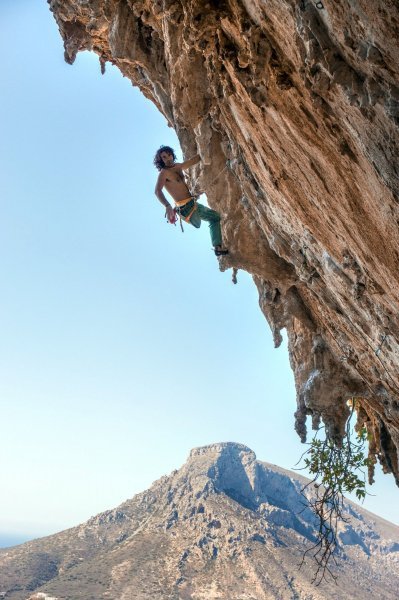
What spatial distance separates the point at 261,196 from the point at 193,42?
3.17 meters

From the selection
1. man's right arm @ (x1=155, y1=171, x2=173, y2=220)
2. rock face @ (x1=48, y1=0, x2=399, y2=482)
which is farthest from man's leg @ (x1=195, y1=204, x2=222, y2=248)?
man's right arm @ (x1=155, y1=171, x2=173, y2=220)

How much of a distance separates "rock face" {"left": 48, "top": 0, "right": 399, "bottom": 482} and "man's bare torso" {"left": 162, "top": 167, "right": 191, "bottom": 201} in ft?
1.88

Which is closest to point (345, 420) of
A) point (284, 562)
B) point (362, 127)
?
point (362, 127)

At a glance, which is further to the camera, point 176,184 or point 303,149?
point 176,184

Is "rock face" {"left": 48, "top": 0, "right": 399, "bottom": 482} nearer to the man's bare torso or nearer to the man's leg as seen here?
the man's leg

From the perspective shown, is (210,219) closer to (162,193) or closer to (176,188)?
(176,188)

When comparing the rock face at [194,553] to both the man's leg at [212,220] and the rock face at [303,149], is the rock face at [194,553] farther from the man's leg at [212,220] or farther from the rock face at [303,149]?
the man's leg at [212,220]

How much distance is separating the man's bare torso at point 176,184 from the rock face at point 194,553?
65.0 meters

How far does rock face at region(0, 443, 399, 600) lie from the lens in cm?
7162

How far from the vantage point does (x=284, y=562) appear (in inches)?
3369

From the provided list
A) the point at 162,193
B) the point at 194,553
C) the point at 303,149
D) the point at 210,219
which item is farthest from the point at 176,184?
the point at 194,553

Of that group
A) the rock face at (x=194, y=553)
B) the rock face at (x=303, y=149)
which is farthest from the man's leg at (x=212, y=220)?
the rock face at (x=194, y=553)

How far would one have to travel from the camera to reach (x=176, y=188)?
8.40m

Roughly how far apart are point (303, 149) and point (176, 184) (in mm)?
3406
